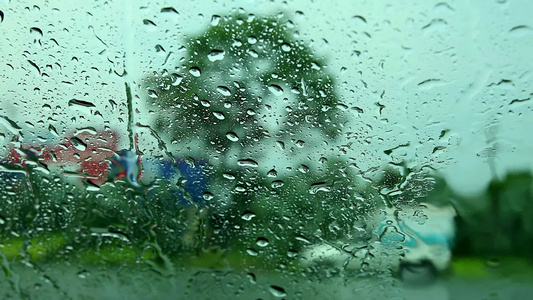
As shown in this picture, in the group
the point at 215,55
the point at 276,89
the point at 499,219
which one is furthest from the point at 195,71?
the point at 499,219

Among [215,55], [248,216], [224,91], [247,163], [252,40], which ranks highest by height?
[252,40]

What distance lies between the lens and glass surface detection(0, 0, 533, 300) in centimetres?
213

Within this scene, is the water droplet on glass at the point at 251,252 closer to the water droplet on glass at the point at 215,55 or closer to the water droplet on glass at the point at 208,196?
the water droplet on glass at the point at 208,196

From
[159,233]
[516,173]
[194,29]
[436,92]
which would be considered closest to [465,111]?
[436,92]

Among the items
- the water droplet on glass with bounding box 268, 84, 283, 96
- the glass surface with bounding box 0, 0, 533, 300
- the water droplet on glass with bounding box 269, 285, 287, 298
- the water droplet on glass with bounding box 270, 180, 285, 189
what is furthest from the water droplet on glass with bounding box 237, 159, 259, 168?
the water droplet on glass with bounding box 269, 285, 287, 298

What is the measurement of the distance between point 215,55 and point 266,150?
1.62 feet

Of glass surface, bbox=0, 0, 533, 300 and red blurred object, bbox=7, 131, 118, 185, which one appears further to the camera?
red blurred object, bbox=7, 131, 118, 185

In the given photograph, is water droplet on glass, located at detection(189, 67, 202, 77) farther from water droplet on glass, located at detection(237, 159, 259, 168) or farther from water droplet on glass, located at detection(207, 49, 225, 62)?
water droplet on glass, located at detection(237, 159, 259, 168)

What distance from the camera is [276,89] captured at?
7.35ft

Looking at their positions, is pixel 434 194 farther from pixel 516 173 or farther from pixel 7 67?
pixel 7 67

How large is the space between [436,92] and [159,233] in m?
1.41

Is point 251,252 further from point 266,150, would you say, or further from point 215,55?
point 215,55

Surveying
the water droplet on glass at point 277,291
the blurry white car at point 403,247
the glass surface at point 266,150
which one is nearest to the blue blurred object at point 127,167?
the glass surface at point 266,150

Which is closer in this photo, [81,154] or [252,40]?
[252,40]
